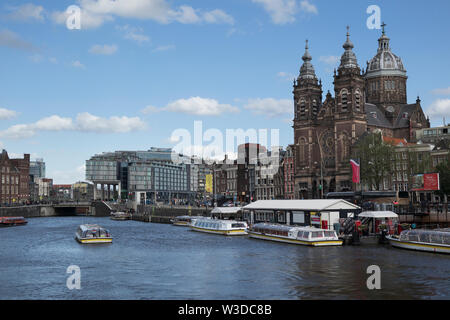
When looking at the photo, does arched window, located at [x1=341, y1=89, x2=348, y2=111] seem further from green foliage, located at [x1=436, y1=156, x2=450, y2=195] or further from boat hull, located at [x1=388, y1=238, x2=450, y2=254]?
boat hull, located at [x1=388, y1=238, x2=450, y2=254]

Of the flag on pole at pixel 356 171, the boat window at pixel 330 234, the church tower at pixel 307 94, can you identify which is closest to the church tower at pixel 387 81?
the church tower at pixel 307 94

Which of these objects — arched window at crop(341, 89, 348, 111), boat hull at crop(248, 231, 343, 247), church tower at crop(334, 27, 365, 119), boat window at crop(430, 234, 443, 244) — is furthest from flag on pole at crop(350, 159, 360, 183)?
arched window at crop(341, 89, 348, 111)

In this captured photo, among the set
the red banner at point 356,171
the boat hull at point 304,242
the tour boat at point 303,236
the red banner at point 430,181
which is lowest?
the boat hull at point 304,242

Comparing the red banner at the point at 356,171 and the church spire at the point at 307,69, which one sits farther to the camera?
the church spire at the point at 307,69

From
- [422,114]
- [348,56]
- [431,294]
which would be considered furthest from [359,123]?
[431,294]

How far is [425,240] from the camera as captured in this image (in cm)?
6269

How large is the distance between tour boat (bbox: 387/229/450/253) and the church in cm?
7144

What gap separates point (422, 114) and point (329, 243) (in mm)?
101989

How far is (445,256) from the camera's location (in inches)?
2323

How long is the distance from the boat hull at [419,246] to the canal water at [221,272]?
89 cm

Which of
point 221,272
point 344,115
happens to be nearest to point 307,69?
point 344,115

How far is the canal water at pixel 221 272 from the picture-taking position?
135 feet

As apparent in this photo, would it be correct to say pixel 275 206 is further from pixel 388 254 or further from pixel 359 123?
pixel 359 123

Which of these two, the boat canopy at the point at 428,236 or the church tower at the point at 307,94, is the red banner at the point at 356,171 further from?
the church tower at the point at 307,94
